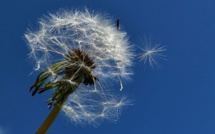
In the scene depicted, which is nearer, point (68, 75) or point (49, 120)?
point (49, 120)

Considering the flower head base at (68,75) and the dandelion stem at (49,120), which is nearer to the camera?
the dandelion stem at (49,120)

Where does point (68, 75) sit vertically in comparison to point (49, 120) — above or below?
above

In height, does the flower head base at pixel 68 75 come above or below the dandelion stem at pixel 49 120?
above

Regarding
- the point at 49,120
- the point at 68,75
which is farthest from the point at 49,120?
the point at 68,75

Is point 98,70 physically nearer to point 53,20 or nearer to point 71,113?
point 71,113

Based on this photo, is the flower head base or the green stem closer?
the green stem

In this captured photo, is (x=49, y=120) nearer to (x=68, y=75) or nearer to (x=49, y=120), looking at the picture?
(x=49, y=120)

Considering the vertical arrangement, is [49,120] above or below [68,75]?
below

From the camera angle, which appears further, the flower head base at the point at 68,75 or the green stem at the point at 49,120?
the flower head base at the point at 68,75

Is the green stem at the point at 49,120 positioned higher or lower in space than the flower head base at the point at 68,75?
lower

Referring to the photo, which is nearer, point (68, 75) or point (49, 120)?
point (49, 120)

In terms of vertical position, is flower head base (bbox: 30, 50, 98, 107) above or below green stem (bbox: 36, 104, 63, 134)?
above
